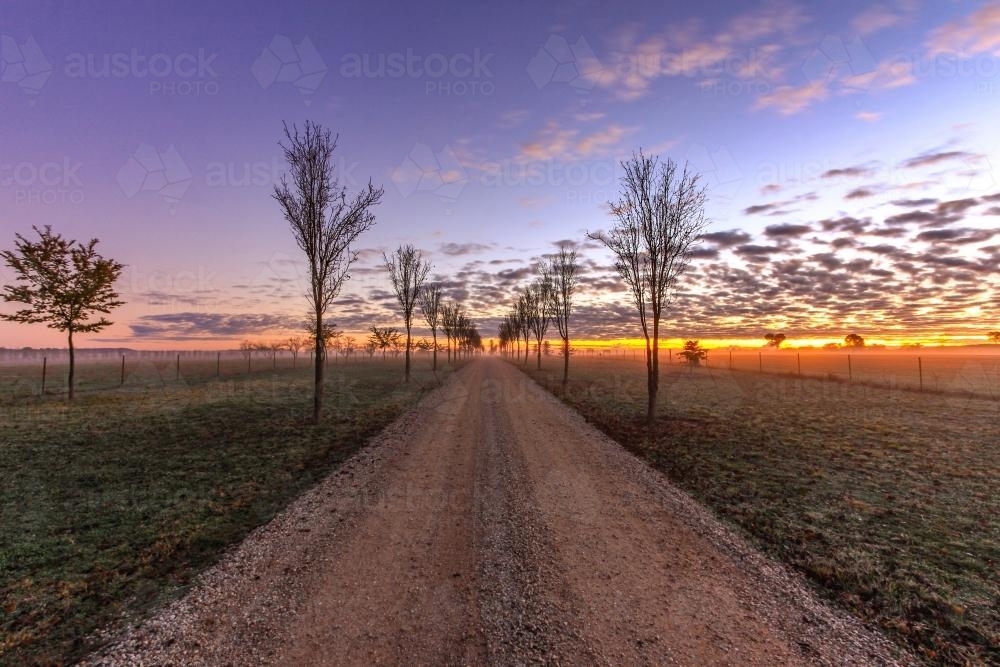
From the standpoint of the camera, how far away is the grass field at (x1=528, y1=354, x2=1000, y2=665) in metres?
4.73

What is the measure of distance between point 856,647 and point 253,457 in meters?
12.1

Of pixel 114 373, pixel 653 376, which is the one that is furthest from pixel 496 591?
pixel 114 373

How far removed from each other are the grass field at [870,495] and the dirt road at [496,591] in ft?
2.45

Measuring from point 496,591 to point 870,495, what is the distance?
831cm

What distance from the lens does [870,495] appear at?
8.37 meters

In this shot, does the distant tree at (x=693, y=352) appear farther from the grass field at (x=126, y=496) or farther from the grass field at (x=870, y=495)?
the grass field at (x=126, y=496)

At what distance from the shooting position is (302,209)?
1633 centimetres

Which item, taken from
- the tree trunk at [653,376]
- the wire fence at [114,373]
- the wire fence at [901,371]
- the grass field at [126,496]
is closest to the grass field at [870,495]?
the tree trunk at [653,376]

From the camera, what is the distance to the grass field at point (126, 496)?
4.67 meters

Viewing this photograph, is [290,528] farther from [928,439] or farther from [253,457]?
[928,439]

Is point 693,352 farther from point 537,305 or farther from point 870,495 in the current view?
point 870,495

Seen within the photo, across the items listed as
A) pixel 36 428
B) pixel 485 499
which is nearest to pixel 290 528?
pixel 485 499

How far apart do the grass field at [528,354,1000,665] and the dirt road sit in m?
→ 0.75

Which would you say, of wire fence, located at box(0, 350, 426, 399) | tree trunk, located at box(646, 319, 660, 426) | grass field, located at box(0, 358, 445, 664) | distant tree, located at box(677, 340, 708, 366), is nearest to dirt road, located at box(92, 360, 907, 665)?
grass field, located at box(0, 358, 445, 664)
